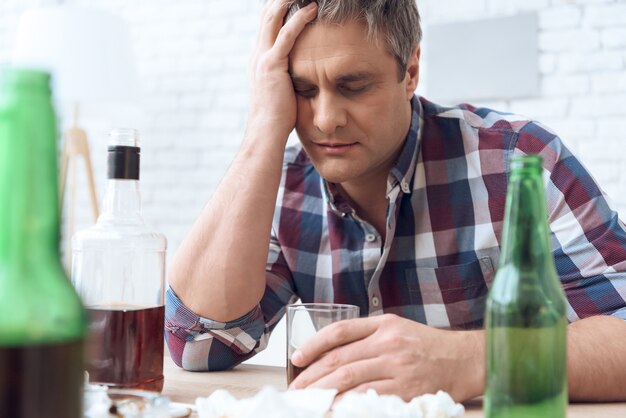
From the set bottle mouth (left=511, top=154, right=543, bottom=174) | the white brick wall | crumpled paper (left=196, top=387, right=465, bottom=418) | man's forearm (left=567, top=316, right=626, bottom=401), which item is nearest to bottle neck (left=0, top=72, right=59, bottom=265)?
crumpled paper (left=196, top=387, right=465, bottom=418)

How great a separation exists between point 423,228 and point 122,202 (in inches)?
29.7

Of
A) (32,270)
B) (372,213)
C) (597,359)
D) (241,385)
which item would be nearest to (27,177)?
(32,270)

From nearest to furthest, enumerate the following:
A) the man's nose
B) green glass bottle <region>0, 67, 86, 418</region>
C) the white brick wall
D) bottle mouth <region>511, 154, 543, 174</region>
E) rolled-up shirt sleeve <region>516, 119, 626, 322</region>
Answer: green glass bottle <region>0, 67, 86, 418</region>
bottle mouth <region>511, 154, 543, 174</region>
rolled-up shirt sleeve <region>516, 119, 626, 322</region>
the man's nose
the white brick wall

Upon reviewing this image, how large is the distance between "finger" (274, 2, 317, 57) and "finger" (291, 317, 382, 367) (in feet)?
2.11

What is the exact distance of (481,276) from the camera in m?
1.40

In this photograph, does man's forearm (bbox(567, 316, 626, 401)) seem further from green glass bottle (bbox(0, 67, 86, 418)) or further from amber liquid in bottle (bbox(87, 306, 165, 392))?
green glass bottle (bbox(0, 67, 86, 418))

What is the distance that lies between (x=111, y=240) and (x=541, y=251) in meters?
0.49

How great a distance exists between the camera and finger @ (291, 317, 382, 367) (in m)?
0.84

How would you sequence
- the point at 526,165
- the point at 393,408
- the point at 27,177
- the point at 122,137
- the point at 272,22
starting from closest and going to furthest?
the point at 27,177 → the point at 526,165 → the point at 393,408 → the point at 122,137 → the point at 272,22

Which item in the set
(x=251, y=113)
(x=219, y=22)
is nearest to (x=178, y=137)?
(x=219, y=22)

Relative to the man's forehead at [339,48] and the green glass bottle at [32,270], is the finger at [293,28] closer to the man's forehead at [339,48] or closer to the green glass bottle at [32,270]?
the man's forehead at [339,48]

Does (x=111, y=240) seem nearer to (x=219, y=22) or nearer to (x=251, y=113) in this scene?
(x=251, y=113)

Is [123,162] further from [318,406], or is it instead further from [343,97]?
[343,97]

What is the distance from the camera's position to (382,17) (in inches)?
52.0
